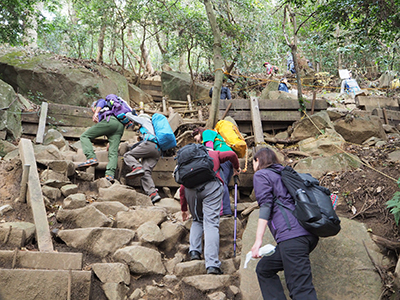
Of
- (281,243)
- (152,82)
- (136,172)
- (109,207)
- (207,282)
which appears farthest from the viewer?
(152,82)

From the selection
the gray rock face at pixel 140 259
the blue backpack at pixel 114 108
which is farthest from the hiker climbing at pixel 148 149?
the gray rock face at pixel 140 259

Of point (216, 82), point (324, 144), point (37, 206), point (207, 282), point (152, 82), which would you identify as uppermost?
point (152, 82)

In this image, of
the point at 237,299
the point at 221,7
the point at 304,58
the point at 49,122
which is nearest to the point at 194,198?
the point at 237,299

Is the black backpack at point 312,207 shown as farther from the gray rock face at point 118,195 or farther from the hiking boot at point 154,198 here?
the hiking boot at point 154,198

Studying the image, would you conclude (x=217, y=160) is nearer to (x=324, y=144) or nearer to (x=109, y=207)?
(x=109, y=207)

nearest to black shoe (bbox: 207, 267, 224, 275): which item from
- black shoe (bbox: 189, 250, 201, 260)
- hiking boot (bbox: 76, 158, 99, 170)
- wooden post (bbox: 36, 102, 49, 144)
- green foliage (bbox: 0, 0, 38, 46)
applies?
black shoe (bbox: 189, 250, 201, 260)

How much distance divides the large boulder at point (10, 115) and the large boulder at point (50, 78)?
2313 mm

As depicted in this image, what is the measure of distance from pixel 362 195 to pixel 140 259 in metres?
3.54

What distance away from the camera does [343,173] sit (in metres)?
5.77

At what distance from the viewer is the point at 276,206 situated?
3.18 m

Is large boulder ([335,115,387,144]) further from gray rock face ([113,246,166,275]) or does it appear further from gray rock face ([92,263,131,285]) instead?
gray rock face ([92,263,131,285])

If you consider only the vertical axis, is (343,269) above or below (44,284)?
below

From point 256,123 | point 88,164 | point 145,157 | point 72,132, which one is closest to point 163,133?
point 145,157

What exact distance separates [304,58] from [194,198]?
1977 cm
